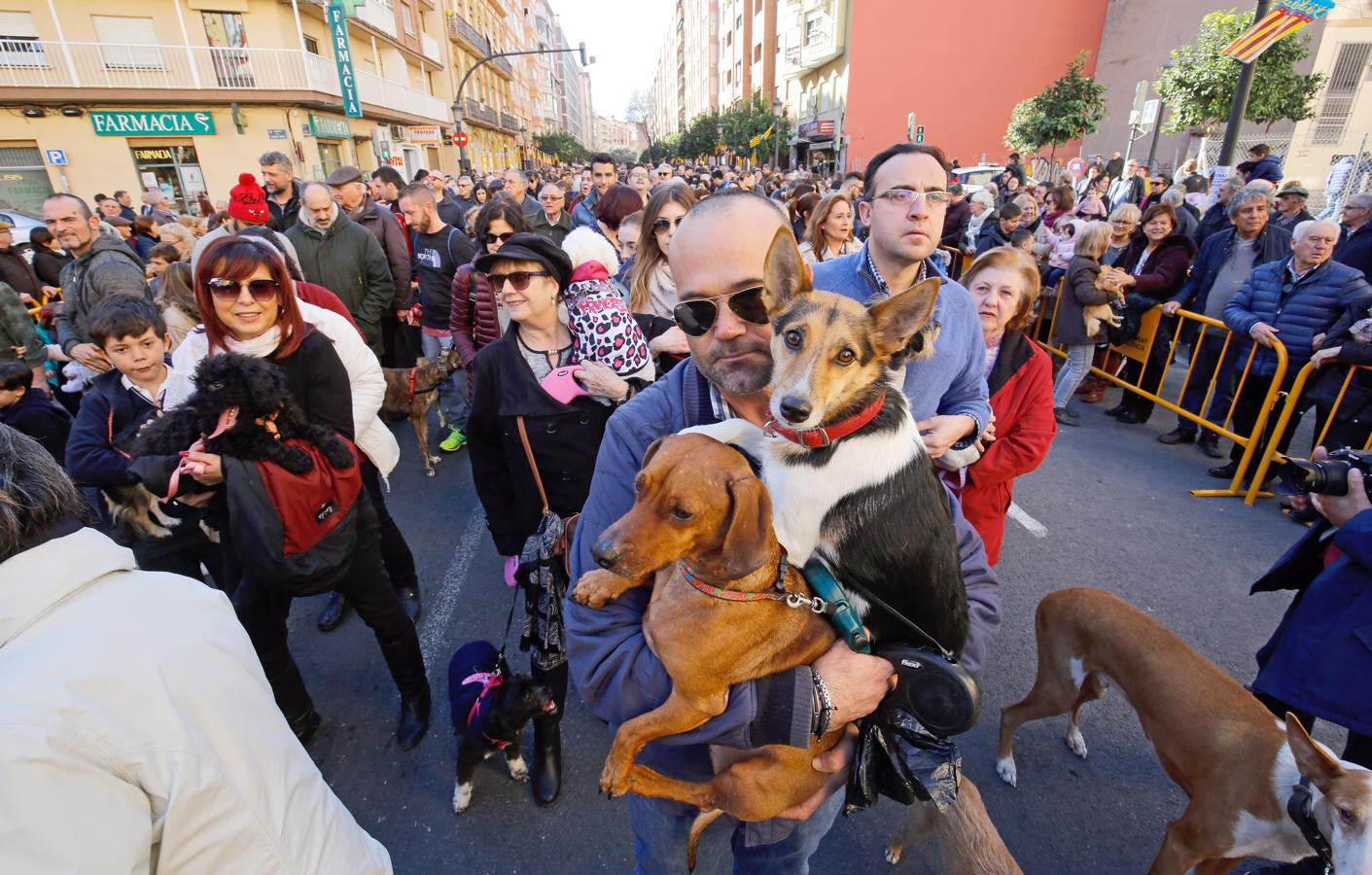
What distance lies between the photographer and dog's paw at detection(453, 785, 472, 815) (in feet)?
9.75

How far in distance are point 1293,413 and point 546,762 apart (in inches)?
282

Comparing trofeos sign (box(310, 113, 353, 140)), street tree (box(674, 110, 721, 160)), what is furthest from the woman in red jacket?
street tree (box(674, 110, 721, 160))

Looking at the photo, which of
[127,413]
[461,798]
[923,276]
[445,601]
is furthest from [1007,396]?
[127,413]

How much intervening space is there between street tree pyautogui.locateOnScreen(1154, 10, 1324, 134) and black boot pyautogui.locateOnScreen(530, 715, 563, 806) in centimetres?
2623

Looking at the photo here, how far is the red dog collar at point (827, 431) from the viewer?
1.56m

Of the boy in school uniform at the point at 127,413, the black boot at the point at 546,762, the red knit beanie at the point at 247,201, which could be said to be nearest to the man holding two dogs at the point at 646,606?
the black boot at the point at 546,762

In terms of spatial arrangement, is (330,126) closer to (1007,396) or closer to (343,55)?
(343,55)

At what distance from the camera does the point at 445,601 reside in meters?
4.53

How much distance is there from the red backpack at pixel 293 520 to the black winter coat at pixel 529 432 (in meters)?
0.66

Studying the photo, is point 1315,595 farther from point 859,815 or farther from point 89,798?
point 89,798

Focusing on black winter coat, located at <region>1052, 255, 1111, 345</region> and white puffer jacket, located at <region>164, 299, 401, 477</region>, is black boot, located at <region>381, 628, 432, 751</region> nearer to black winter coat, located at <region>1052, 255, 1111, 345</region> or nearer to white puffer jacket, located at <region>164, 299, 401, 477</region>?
white puffer jacket, located at <region>164, 299, 401, 477</region>

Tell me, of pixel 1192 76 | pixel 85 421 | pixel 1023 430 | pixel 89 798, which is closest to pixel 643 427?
pixel 89 798

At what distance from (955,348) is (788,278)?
1.22 meters

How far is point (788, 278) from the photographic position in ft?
5.35
